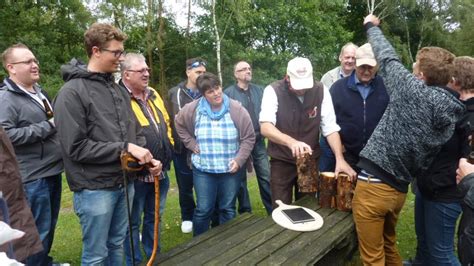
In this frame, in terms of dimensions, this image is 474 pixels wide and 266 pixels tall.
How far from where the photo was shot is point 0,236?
4.36 ft

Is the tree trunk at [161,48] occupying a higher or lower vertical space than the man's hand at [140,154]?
higher

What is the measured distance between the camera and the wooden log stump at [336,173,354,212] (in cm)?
331

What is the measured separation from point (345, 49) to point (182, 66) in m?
15.7

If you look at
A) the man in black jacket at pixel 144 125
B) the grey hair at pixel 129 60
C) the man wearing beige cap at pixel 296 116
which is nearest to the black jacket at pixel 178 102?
the man in black jacket at pixel 144 125

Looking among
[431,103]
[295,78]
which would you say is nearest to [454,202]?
[431,103]

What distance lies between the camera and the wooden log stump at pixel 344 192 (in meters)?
3.31

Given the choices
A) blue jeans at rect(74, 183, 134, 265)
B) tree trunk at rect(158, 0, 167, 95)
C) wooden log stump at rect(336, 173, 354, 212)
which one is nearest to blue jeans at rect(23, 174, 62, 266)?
blue jeans at rect(74, 183, 134, 265)

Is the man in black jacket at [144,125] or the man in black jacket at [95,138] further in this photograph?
the man in black jacket at [144,125]

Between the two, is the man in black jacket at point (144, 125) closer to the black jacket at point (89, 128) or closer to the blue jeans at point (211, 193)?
the blue jeans at point (211, 193)

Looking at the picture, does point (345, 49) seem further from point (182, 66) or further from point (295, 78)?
point (182, 66)

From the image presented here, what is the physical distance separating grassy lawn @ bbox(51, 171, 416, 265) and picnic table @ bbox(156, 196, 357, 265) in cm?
142

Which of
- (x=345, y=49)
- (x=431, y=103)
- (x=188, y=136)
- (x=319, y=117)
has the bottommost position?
(x=188, y=136)

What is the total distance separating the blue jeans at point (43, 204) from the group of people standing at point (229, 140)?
0.01m

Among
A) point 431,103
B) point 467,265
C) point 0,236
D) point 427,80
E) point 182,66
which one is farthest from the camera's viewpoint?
point 182,66
